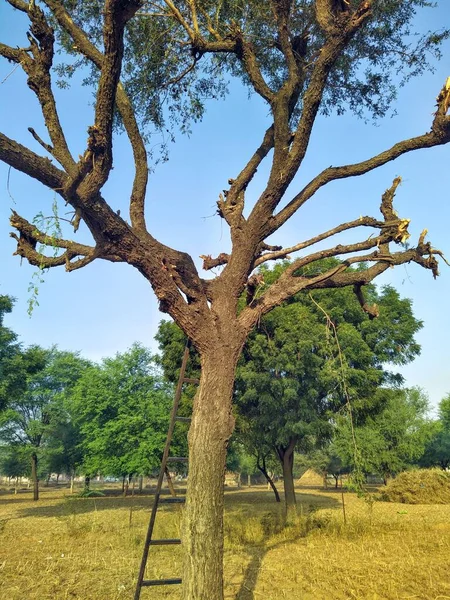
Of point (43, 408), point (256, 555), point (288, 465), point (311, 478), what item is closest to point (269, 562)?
point (256, 555)

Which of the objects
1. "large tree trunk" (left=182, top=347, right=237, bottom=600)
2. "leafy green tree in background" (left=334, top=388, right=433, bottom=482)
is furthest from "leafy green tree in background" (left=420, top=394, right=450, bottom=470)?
"large tree trunk" (left=182, top=347, right=237, bottom=600)

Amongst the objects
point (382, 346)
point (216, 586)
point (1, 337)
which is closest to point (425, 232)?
point (216, 586)

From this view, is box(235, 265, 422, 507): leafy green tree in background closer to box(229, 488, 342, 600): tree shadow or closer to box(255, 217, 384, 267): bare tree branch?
box(229, 488, 342, 600): tree shadow

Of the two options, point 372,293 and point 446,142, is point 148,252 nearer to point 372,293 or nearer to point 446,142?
point 446,142

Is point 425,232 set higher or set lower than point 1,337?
lower

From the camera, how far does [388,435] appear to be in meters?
27.4

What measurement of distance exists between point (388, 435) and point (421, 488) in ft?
10.7

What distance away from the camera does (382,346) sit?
1945 cm

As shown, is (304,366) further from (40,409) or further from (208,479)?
(40,409)

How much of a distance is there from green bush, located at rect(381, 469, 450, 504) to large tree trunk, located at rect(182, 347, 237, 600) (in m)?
24.9

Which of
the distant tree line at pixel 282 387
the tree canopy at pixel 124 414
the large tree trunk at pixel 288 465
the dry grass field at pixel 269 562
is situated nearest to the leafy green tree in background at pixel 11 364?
the distant tree line at pixel 282 387

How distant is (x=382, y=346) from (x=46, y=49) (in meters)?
17.6

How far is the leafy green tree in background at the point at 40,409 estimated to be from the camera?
3616 centimetres

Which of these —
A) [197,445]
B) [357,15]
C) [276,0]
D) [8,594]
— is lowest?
[8,594]
